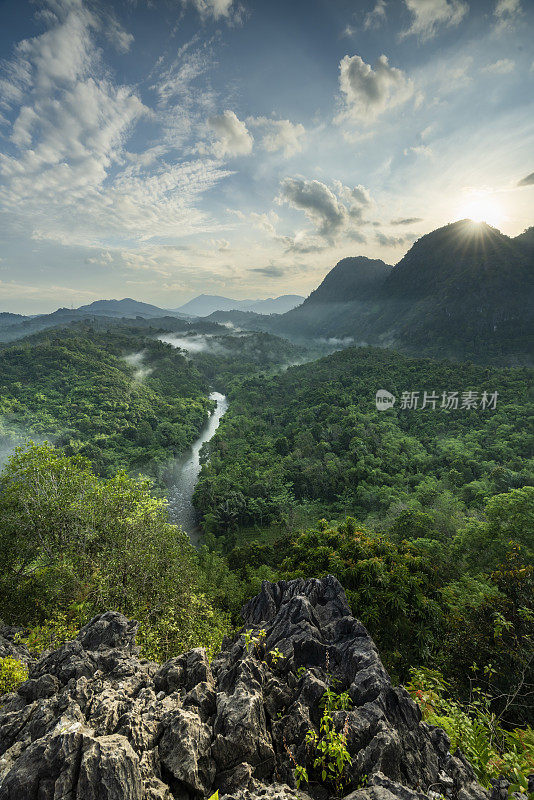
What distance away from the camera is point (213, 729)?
304 inches

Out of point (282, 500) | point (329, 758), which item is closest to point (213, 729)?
point (329, 758)

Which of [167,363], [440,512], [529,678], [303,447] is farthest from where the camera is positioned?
[167,363]

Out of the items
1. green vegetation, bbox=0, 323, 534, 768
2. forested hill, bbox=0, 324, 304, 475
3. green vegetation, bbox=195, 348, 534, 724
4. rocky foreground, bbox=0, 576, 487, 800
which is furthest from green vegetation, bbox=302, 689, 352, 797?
forested hill, bbox=0, 324, 304, 475

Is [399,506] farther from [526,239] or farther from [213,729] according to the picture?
[526,239]

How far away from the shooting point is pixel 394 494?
4944cm

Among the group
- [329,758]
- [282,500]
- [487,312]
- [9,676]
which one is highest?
[487,312]

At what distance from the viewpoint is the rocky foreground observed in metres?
6.16

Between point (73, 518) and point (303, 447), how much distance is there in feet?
174

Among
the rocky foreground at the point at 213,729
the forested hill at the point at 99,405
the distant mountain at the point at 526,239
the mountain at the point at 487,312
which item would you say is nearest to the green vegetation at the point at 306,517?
the forested hill at the point at 99,405

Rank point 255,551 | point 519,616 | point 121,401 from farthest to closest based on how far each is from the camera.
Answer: point 121,401, point 255,551, point 519,616

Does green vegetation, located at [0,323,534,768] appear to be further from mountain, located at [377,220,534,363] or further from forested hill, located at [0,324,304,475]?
mountain, located at [377,220,534,363]

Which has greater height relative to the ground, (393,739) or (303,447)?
(393,739)

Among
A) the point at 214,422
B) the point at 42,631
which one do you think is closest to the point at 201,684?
the point at 42,631

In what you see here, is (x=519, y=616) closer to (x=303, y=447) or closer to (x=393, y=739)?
(x=393, y=739)
